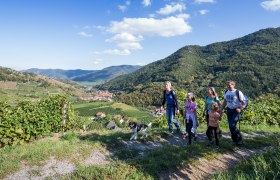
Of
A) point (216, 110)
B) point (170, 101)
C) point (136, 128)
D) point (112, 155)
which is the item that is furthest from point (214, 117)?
point (112, 155)

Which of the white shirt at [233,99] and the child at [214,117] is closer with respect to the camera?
the white shirt at [233,99]

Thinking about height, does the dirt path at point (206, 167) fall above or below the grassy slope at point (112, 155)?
below

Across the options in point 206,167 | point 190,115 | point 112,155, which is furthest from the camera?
point 190,115

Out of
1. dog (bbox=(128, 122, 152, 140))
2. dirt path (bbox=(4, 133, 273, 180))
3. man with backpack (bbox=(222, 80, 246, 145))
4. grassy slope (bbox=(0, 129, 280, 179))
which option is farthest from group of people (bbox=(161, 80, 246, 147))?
dog (bbox=(128, 122, 152, 140))

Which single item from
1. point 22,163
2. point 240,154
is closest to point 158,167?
point 240,154

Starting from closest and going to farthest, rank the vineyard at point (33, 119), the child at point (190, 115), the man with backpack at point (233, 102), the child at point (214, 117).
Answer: the man with backpack at point (233, 102)
the child at point (214, 117)
the vineyard at point (33, 119)
the child at point (190, 115)

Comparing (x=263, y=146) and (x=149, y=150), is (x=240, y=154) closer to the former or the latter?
(x=263, y=146)

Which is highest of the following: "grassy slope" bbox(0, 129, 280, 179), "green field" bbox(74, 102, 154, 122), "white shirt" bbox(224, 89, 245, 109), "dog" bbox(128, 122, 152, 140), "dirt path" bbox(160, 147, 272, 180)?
"white shirt" bbox(224, 89, 245, 109)

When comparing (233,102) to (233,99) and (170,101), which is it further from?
(170,101)

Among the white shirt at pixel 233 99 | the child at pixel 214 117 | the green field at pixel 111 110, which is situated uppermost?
the white shirt at pixel 233 99

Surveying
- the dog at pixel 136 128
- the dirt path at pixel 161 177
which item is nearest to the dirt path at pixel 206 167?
the dirt path at pixel 161 177

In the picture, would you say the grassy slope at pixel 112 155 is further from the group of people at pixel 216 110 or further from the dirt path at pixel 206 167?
the group of people at pixel 216 110

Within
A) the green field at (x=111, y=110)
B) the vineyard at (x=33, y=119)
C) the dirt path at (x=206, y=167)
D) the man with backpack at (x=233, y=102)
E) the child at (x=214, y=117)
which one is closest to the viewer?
the dirt path at (x=206, y=167)

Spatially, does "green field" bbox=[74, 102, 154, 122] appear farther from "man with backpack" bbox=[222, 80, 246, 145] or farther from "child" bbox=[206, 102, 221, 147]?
"man with backpack" bbox=[222, 80, 246, 145]
